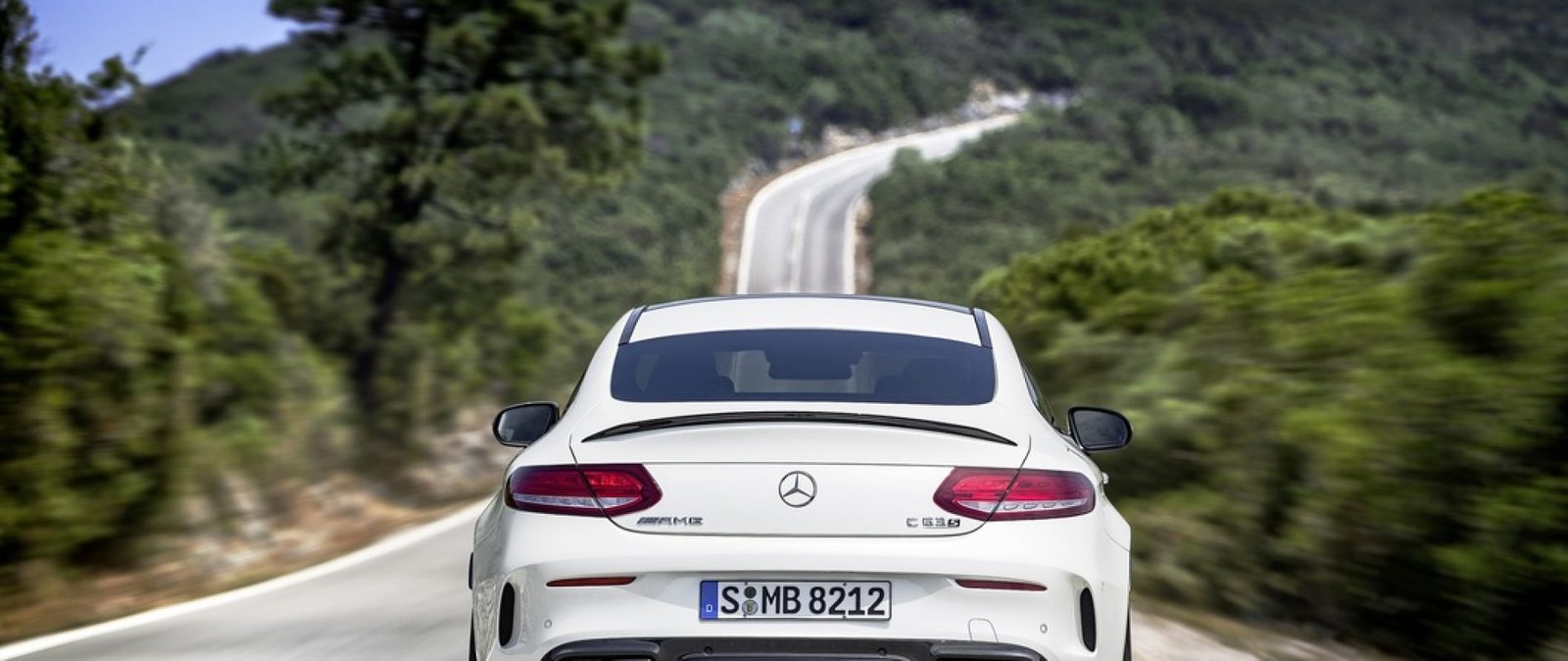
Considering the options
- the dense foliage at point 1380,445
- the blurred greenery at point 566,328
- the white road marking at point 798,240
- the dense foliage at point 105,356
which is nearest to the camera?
the dense foliage at point 1380,445

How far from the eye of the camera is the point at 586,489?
3951mm

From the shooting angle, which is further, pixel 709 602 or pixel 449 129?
pixel 449 129

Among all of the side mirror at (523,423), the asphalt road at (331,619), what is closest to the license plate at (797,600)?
the side mirror at (523,423)

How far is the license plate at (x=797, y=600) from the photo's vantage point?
151 inches

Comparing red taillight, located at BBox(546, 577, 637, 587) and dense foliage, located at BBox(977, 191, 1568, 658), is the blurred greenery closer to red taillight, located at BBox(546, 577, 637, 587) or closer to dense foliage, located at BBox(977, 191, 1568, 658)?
dense foliage, located at BBox(977, 191, 1568, 658)

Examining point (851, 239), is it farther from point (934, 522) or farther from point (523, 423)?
point (934, 522)

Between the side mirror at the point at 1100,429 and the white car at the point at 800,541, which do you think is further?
the side mirror at the point at 1100,429

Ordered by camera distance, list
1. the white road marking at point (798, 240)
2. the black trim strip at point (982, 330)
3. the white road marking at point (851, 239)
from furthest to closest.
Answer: the white road marking at point (851, 239), the white road marking at point (798, 240), the black trim strip at point (982, 330)

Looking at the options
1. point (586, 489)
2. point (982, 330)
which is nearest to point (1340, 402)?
point (982, 330)

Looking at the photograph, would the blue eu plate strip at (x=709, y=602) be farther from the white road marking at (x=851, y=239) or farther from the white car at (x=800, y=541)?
the white road marking at (x=851, y=239)

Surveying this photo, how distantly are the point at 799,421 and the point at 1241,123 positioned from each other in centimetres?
8855

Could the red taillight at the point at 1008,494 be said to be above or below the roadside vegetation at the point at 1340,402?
above

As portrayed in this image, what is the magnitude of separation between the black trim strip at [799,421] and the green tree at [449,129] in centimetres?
1699

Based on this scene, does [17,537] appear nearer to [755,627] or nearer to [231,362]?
[231,362]
